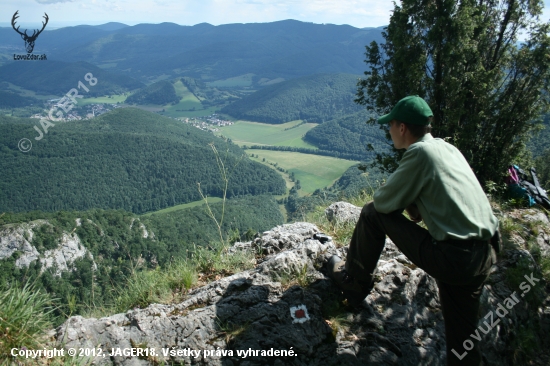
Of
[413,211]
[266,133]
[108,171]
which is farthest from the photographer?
[266,133]

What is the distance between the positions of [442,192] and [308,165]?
335 feet

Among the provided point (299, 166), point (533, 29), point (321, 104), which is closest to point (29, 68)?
point (321, 104)

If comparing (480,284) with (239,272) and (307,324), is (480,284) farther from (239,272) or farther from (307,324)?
(239,272)

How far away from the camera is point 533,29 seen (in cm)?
761

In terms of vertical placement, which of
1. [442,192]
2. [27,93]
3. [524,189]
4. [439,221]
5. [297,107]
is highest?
[442,192]

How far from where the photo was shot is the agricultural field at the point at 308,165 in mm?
90875

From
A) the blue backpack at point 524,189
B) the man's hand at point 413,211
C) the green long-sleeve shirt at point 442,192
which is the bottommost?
the blue backpack at point 524,189

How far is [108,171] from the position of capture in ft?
306

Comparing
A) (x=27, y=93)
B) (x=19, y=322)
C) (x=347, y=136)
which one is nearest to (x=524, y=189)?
(x=19, y=322)

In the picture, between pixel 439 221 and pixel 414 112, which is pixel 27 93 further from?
pixel 439 221

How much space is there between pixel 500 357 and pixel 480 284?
1.21m

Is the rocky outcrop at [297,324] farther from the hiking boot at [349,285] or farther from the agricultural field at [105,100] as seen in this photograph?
the agricultural field at [105,100]

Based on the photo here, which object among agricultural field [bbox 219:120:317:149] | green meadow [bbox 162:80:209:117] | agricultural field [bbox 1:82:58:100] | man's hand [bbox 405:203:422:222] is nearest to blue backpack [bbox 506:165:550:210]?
man's hand [bbox 405:203:422:222]

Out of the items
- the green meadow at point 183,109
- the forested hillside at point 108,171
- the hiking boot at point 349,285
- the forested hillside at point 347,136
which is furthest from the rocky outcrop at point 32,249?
the green meadow at point 183,109
